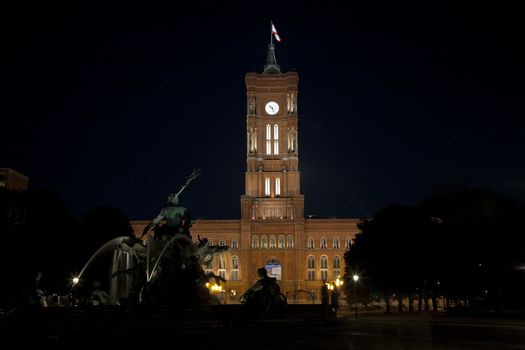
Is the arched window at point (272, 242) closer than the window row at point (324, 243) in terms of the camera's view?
Yes

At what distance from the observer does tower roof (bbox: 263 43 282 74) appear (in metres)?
128

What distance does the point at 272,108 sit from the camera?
12350 centimetres

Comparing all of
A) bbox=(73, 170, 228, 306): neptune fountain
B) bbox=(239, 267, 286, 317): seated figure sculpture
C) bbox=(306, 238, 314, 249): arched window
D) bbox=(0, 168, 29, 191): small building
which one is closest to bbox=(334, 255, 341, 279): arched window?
bbox=(306, 238, 314, 249): arched window

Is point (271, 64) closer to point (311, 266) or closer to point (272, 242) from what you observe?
point (272, 242)

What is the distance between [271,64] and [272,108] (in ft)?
39.7

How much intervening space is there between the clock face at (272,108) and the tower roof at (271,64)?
Result: 7.82m

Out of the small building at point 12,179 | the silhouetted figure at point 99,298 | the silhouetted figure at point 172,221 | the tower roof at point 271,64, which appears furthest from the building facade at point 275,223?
the silhouetted figure at point 172,221

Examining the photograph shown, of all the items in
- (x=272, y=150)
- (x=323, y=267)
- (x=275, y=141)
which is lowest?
(x=323, y=267)

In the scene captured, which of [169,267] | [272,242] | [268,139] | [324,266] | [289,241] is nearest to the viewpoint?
[169,267]

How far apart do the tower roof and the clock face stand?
7.82m

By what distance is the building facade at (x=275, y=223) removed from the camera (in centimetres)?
11619

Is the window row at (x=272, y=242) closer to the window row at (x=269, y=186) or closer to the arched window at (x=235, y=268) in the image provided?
the arched window at (x=235, y=268)

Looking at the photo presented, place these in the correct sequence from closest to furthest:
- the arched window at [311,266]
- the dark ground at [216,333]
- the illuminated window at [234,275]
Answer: the dark ground at [216,333] < the illuminated window at [234,275] < the arched window at [311,266]

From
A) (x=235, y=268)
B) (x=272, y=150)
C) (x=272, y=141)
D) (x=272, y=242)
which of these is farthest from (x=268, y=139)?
(x=235, y=268)
